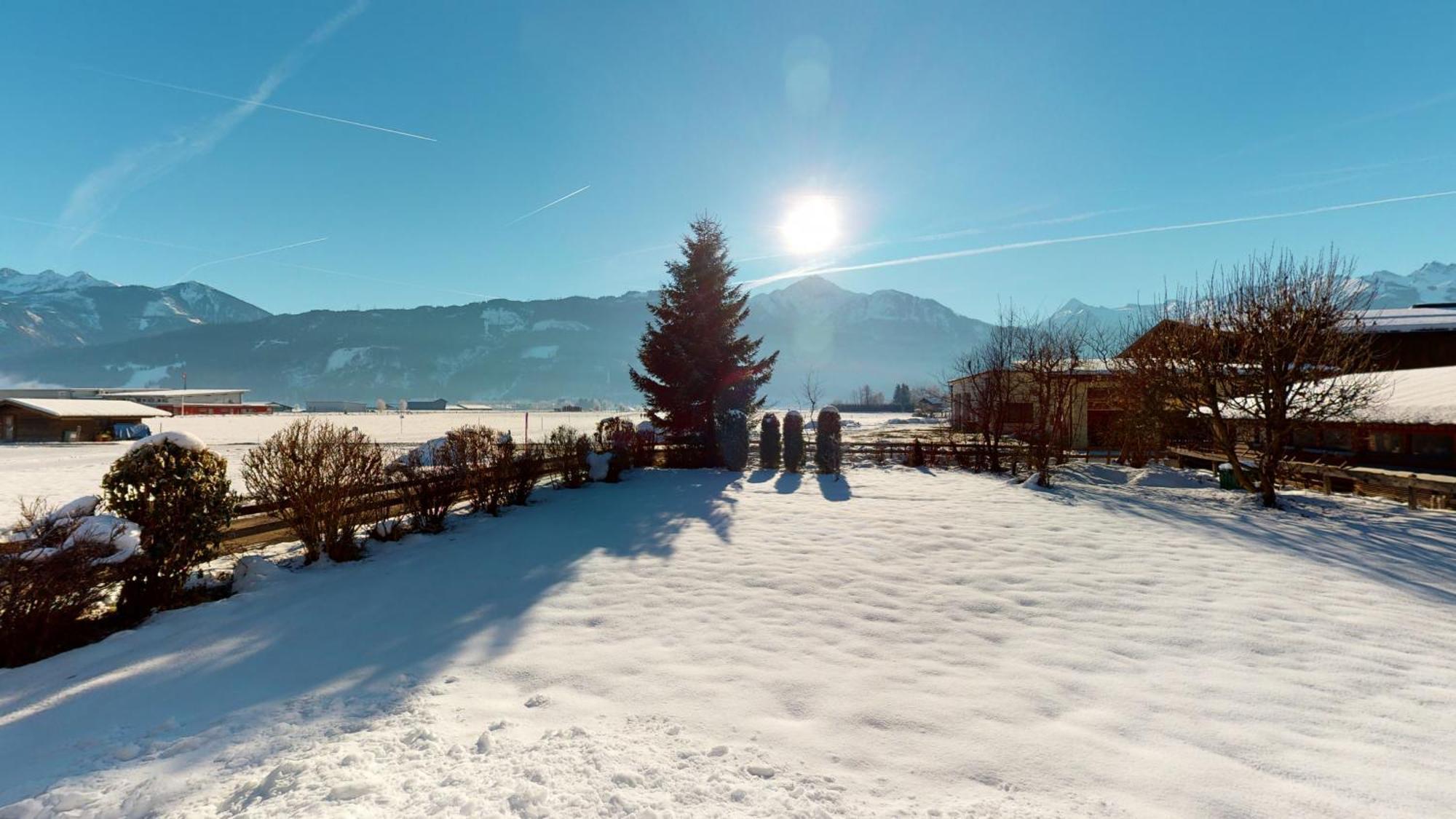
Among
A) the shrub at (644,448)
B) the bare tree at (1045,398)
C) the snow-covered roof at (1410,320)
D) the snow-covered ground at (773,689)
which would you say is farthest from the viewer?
the snow-covered roof at (1410,320)

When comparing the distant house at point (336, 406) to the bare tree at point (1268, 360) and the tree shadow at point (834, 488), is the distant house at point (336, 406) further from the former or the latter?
the bare tree at point (1268, 360)

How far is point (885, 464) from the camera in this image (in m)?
19.7

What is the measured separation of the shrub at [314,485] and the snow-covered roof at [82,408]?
164 feet

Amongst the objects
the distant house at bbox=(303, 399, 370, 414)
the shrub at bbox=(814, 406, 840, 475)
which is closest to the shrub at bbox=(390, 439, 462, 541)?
the shrub at bbox=(814, 406, 840, 475)

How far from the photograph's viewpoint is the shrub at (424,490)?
360 inches

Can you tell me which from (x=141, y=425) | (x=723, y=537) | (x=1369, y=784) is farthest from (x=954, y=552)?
(x=141, y=425)

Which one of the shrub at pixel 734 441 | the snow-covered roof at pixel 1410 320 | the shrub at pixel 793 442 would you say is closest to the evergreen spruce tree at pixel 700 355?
the shrub at pixel 734 441

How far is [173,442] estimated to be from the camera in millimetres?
6148

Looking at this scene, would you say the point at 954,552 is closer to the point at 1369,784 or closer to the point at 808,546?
the point at 808,546

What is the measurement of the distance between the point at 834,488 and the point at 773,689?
10611mm

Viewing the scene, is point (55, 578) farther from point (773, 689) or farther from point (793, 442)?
point (793, 442)

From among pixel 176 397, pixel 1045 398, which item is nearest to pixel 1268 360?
pixel 1045 398

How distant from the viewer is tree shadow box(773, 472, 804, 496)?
14273 millimetres

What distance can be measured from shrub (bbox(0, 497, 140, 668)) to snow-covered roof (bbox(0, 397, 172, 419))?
169 feet
